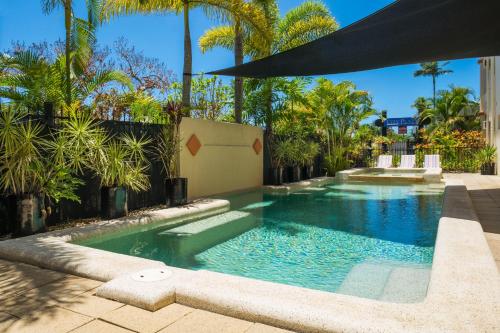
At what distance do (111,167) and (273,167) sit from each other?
768cm

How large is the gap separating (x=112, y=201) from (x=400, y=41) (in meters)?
5.62

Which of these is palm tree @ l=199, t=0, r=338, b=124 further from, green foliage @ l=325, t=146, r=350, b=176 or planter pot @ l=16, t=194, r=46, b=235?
planter pot @ l=16, t=194, r=46, b=235

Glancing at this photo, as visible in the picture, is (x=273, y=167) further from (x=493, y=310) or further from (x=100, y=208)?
(x=493, y=310)

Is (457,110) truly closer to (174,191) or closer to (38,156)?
(174,191)

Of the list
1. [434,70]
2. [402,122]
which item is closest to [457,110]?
[402,122]

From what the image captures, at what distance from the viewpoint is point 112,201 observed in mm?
5918

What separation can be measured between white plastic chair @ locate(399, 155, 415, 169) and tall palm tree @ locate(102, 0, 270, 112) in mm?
11780

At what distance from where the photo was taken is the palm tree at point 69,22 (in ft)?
30.2

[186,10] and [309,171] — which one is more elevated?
[186,10]

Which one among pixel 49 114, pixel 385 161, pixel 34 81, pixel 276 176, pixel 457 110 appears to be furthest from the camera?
pixel 457 110

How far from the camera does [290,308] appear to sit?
2385mm

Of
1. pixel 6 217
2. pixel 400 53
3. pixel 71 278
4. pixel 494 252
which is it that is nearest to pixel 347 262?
pixel 494 252

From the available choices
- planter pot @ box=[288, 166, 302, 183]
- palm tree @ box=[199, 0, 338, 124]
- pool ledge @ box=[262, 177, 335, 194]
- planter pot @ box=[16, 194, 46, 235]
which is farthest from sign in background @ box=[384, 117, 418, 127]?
planter pot @ box=[16, 194, 46, 235]

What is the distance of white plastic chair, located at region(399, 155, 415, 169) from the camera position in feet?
61.7
